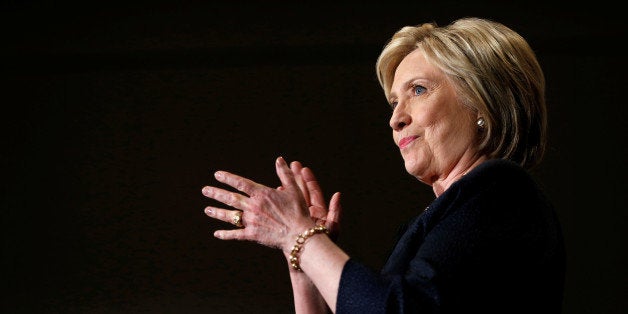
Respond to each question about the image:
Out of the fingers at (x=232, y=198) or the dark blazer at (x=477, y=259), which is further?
the fingers at (x=232, y=198)

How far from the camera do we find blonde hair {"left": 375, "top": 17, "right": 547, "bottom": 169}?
1108 millimetres

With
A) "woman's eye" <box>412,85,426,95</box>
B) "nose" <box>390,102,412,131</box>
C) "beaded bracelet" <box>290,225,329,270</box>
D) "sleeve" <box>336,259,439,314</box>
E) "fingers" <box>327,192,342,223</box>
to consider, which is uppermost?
"woman's eye" <box>412,85,426,95</box>

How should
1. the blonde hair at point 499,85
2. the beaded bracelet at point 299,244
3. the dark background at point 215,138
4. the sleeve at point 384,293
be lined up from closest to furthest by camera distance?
1. the sleeve at point 384,293
2. the beaded bracelet at point 299,244
3. the blonde hair at point 499,85
4. the dark background at point 215,138

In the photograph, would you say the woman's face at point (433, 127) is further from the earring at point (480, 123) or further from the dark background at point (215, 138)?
the dark background at point (215, 138)

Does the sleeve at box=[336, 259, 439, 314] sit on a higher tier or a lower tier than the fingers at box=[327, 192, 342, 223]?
lower

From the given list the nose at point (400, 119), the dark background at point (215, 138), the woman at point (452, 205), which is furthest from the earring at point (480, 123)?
the dark background at point (215, 138)

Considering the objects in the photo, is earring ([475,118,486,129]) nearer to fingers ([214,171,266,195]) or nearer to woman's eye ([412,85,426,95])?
woman's eye ([412,85,426,95])

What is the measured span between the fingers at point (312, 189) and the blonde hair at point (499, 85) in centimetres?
27

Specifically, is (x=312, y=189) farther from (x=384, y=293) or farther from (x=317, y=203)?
(x=384, y=293)

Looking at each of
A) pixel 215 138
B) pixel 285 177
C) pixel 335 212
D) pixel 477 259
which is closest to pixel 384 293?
pixel 477 259

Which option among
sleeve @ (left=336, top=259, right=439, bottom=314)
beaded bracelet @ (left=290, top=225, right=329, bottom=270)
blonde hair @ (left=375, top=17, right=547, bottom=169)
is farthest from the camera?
blonde hair @ (left=375, top=17, right=547, bottom=169)

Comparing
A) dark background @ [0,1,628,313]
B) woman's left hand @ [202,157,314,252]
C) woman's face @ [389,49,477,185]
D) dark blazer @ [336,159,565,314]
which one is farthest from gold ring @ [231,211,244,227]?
dark background @ [0,1,628,313]

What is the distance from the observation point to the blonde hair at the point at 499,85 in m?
1.11

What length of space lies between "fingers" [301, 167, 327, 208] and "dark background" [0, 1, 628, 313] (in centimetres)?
124
